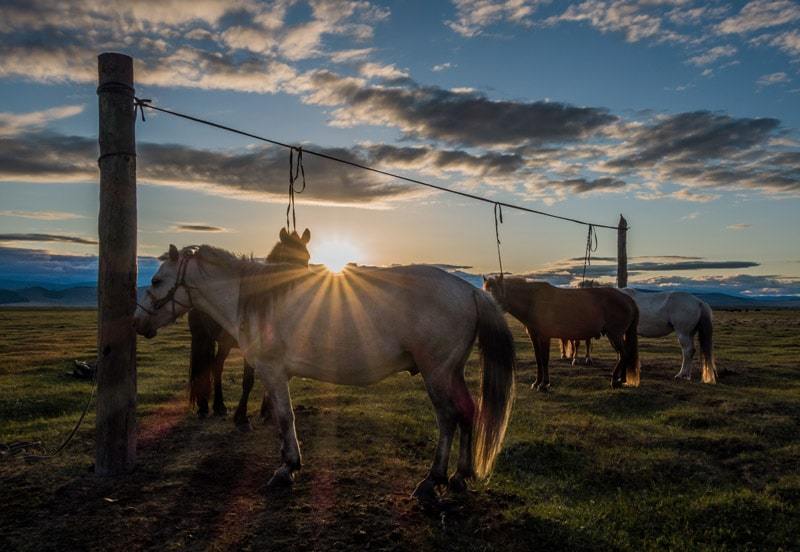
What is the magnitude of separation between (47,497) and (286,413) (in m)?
2.54

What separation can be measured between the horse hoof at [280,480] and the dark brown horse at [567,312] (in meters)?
9.71

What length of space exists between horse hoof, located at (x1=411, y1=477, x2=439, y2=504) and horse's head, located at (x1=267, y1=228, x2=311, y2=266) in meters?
3.62

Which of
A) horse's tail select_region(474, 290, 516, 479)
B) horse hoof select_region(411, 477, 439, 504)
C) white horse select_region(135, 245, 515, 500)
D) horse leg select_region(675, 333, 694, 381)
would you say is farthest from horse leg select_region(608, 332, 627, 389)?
horse hoof select_region(411, 477, 439, 504)

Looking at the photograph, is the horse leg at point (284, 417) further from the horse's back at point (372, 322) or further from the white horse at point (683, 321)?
the white horse at point (683, 321)

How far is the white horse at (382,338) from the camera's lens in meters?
5.79

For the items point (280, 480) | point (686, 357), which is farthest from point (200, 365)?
point (686, 357)

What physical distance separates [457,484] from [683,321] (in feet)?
46.2

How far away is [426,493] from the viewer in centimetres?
554

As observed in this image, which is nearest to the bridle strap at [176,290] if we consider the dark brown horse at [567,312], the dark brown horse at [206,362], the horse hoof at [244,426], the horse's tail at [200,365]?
the dark brown horse at [206,362]

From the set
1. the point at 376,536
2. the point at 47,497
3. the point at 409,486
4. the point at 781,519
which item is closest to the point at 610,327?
the point at 781,519

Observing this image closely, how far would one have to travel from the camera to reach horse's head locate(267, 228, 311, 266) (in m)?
7.69

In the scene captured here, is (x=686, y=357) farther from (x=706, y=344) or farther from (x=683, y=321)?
(x=683, y=321)

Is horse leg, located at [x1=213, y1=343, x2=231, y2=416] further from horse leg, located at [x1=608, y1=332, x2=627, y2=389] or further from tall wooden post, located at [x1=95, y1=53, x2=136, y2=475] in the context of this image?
horse leg, located at [x1=608, y1=332, x2=627, y2=389]

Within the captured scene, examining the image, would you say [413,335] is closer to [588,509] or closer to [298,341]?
[298,341]
